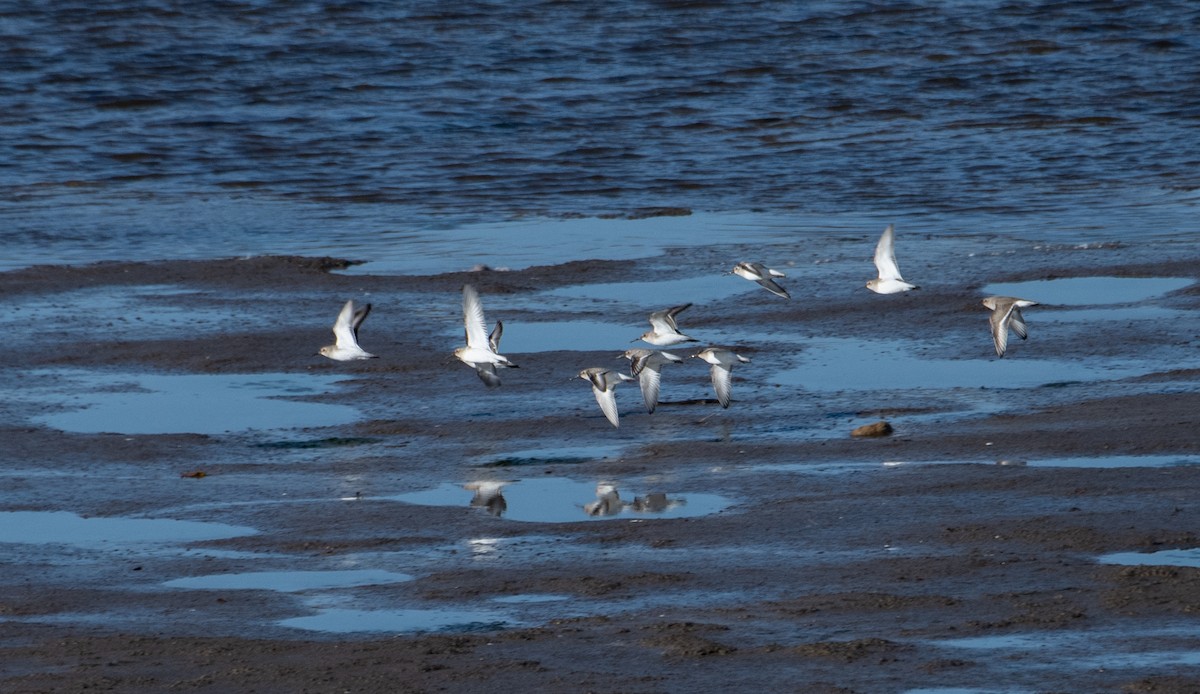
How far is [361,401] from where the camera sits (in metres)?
Answer: 12.1

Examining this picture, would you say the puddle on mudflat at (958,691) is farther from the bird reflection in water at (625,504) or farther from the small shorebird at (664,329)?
the small shorebird at (664,329)

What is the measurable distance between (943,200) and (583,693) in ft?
47.3

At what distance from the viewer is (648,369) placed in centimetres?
1151

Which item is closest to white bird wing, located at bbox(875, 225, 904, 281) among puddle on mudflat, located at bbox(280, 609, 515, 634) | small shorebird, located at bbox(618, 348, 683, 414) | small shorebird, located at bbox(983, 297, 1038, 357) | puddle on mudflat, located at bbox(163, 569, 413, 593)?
small shorebird, located at bbox(983, 297, 1038, 357)

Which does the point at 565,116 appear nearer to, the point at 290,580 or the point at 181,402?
the point at 181,402

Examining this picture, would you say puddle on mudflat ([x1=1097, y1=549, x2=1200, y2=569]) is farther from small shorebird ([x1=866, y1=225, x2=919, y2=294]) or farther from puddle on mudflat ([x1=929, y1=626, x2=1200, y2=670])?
small shorebird ([x1=866, y1=225, x2=919, y2=294])

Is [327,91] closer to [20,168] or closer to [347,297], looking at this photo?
[20,168]

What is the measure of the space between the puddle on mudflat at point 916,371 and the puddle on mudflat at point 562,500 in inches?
105

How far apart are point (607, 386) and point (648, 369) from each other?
0.55 m

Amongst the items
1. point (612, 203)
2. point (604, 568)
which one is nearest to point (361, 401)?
point (604, 568)

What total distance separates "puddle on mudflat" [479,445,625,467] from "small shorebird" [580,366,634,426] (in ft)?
1.14

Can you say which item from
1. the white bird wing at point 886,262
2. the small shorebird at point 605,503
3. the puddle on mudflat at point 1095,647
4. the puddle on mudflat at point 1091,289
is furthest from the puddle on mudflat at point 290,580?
the puddle on mudflat at point 1091,289

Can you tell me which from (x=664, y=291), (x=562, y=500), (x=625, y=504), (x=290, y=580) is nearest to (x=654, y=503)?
(x=625, y=504)

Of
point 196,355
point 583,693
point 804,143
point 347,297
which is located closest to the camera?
point 583,693
